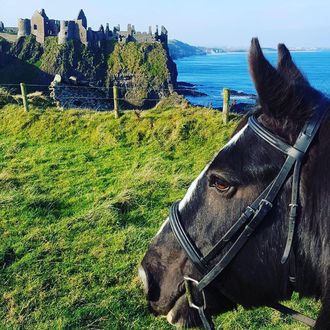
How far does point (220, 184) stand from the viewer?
1997 millimetres

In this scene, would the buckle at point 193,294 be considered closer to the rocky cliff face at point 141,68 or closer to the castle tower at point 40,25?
the rocky cliff face at point 141,68

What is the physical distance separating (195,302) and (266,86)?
3.96 feet

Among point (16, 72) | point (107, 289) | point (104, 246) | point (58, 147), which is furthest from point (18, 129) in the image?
point (16, 72)

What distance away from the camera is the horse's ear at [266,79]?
181cm

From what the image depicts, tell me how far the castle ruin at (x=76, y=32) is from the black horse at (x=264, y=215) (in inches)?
3820

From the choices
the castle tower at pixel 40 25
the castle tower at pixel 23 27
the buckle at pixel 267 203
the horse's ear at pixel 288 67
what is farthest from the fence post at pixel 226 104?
the castle tower at pixel 23 27

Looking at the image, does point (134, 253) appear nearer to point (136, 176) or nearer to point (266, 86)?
point (136, 176)

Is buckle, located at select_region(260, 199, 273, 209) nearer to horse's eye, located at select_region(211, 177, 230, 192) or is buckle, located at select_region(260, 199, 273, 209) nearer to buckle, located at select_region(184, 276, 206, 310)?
horse's eye, located at select_region(211, 177, 230, 192)

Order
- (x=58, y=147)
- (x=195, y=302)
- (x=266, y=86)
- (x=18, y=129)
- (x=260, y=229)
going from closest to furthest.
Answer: (x=266, y=86), (x=260, y=229), (x=195, y=302), (x=58, y=147), (x=18, y=129)

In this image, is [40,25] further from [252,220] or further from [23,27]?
[252,220]

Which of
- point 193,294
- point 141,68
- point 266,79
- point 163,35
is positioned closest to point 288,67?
point 266,79

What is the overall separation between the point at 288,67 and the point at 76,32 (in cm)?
10058

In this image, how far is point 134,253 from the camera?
22.1ft

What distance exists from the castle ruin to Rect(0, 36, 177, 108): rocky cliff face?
1718 mm
